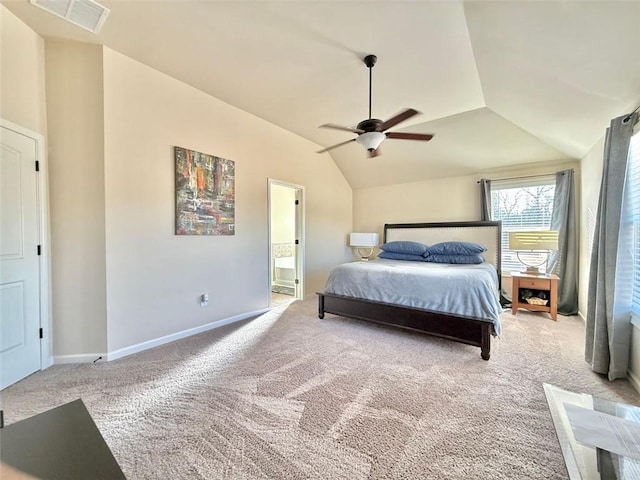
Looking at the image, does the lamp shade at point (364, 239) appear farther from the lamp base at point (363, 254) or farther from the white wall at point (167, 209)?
the white wall at point (167, 209)

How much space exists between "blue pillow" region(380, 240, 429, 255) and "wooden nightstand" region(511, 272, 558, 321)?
53.2 inches

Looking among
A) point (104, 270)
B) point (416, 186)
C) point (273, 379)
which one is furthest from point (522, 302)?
point (104, 270)

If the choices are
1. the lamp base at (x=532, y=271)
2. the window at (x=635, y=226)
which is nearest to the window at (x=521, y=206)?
the lamp base at (x=532, y=271)

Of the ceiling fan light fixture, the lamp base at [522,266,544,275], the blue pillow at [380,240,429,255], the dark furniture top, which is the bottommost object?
the dark furniture top

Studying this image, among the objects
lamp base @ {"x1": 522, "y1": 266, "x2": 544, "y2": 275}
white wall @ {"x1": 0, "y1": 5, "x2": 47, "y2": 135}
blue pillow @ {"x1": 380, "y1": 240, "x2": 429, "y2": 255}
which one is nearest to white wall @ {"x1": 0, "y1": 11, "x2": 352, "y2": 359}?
white wall @ {"x1": 0, "y1": 5, "x2": 47, "y2": 135}

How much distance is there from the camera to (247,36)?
7.76 ft

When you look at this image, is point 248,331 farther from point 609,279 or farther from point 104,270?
point 609,279

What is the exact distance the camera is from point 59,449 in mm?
811

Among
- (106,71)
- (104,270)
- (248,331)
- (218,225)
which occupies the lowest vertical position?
(248,331)

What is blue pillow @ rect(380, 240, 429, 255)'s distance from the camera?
466cm

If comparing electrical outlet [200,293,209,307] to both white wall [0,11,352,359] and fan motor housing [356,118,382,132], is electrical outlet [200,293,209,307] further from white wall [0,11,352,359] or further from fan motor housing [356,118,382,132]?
fan motor housing [356,118,382,132]

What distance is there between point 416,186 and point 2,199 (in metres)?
5.64

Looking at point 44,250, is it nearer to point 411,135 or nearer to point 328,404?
point 328,404

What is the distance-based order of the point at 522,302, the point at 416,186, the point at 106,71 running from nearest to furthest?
the point at 106,71 → the point at 522,302 → the point at 416,186
